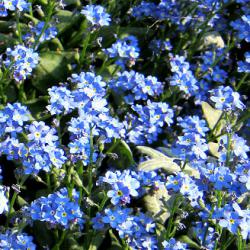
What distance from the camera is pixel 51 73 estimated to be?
17.9 ft

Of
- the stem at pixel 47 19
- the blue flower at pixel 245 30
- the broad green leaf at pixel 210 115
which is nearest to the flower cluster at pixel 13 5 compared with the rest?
the stem at pixel 47 19

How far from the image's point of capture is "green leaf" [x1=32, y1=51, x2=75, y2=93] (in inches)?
213

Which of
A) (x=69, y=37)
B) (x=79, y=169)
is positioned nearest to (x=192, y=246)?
(x=79, y=169)

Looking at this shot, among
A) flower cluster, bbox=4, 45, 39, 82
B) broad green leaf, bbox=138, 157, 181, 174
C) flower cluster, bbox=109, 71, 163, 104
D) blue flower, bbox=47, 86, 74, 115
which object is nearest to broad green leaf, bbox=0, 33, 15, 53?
flower cluster, bbox=4, 45, 39, 82

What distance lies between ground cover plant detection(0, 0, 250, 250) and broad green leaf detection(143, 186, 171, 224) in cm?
1

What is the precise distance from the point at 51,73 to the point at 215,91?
1.48 m

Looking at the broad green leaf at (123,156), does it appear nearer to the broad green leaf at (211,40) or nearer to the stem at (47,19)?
the stem at (47,19)

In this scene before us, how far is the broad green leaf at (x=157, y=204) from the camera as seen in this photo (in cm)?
456

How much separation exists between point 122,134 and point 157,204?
0.61 meters

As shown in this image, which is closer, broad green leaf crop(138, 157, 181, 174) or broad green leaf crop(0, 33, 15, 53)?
broad green leaf crop(138, 157, 181, 174)

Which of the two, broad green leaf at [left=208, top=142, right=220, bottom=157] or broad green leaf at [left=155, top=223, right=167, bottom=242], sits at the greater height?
broad green leaf at [left=208, top=142, right=220, bottom=157]

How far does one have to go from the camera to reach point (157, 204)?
469 centimetres

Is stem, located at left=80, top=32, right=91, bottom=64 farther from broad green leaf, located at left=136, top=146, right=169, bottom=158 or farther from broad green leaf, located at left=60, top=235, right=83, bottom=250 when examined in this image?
broad green leaf, located at left=60, top=235, right=83, bottom=250

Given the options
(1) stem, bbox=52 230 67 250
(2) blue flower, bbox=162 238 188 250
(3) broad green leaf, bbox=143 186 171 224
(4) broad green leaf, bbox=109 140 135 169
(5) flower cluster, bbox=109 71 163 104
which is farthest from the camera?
(5) flower cluster, bbox=109 71 163 104
